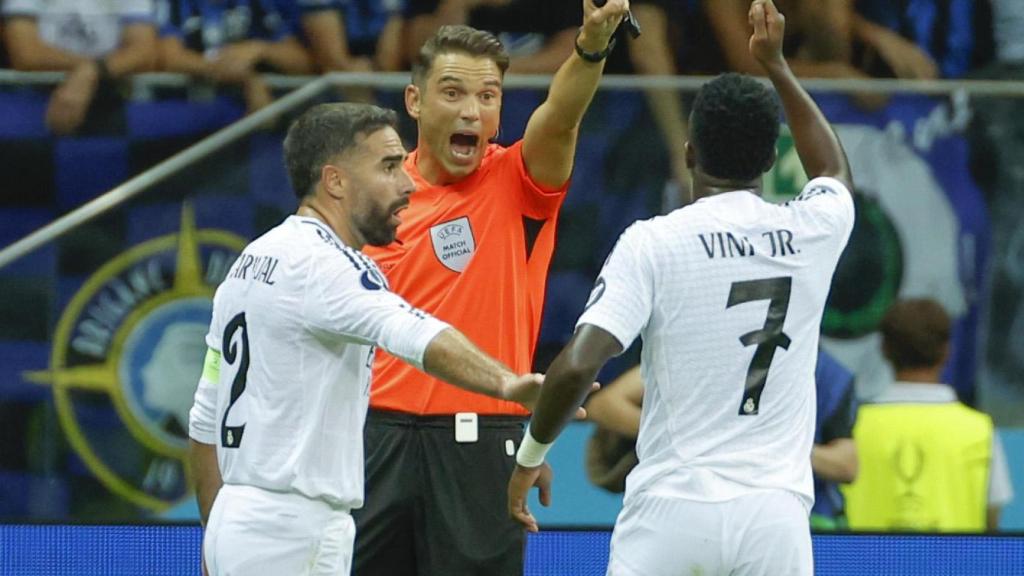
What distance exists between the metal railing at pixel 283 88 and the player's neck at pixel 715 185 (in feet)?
10.2

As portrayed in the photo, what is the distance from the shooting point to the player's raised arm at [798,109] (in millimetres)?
4320

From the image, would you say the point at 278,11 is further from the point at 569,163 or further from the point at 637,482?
the point at 637,482

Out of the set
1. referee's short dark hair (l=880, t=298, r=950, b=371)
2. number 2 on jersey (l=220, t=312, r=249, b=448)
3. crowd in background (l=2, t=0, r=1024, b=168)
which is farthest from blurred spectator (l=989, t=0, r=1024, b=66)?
number 2 on jersey (l=220, t=312, r=249, b=448)

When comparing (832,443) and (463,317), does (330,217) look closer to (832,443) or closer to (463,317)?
(463,317)

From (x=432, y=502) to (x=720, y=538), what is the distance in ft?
3.72

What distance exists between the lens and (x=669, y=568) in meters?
3.93

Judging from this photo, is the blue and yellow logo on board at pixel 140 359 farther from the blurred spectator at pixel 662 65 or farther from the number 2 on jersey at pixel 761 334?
the number 2 on jersey at pixel 761 334

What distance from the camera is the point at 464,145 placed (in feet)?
16.4

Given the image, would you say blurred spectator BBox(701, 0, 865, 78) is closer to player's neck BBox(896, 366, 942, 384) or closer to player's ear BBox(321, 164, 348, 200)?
player's neck BBox(896, 366, 942, 384)

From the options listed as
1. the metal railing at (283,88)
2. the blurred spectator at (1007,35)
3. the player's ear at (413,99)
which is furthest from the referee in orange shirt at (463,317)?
the blurred spectator at (1007,35)

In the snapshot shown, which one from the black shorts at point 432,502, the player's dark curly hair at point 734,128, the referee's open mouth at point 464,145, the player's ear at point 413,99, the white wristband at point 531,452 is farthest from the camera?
the player's ear at point 413,99

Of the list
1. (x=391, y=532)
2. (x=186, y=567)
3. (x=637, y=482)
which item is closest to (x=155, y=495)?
(x=186, y=567)

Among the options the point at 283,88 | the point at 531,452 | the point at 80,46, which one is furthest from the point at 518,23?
the point at 531,452

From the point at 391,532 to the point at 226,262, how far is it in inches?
105
